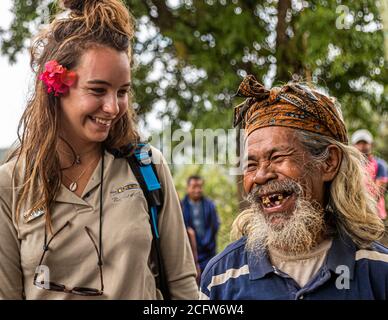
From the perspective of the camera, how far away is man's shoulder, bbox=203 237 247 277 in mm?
2785

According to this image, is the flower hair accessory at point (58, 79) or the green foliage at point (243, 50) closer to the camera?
the flower hair accessory at point (58, 79)

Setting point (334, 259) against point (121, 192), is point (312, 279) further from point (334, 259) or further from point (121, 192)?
point (121, 192)

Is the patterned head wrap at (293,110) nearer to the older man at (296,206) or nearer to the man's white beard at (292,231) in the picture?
the older man at (296,206)

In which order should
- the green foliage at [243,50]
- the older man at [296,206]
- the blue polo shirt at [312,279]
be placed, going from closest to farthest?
the blue polo shirt at [312,279], the older man at [296,206], the green foliage at [243,50]

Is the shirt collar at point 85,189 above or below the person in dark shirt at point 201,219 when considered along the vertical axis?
below

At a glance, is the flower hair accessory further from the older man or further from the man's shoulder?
the man's shoulder

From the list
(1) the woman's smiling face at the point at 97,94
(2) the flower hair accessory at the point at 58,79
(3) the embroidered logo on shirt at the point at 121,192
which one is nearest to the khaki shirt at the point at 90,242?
(3) the embroidered logo on shirt at the point at 121,192

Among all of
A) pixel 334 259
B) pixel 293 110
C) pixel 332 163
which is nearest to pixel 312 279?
pixel 334 259

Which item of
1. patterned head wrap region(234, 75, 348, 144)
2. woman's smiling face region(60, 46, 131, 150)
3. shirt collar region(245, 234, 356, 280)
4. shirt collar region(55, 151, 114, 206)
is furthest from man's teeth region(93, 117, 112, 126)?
shirt collar region(245, 234, 356, 280)

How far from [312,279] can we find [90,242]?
1031 mm

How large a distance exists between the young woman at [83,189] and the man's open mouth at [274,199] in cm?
62

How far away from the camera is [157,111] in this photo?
1191cm

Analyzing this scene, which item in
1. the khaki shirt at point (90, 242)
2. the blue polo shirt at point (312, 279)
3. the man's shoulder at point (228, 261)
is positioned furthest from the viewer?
the khaki shirt at point (90, 242)

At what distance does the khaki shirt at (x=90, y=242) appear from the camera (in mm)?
3051
